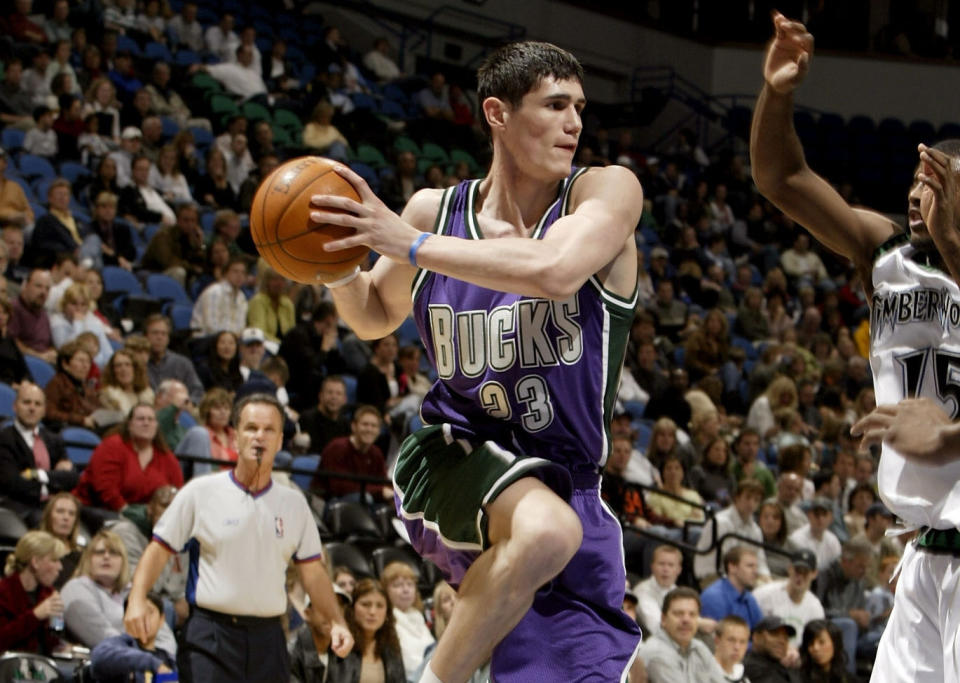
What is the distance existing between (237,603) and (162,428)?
276 centimetres

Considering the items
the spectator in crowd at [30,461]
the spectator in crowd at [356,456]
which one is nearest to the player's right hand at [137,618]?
the spectator in crowd at [30,461]

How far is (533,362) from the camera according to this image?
3.36m

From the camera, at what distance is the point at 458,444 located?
3.41 meters

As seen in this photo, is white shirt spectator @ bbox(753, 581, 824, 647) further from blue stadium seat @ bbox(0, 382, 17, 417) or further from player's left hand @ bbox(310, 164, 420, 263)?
player's left hand @ bbox(310, 164, 420, 263)

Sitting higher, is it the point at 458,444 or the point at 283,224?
the point at 283,224

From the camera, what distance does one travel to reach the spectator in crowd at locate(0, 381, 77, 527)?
738 cm

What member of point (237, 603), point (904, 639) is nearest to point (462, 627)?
point (904, 639)

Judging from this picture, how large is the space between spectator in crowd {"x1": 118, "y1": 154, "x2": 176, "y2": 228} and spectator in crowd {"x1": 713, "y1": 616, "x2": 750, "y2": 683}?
575cm

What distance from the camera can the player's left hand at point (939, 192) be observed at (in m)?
3.12

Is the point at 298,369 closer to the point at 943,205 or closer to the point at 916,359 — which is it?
the point at 916,359

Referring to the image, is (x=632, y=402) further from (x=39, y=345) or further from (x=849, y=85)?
(x=849, y=85)

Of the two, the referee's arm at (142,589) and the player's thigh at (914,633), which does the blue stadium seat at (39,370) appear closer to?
the referee's arm at (142,589)

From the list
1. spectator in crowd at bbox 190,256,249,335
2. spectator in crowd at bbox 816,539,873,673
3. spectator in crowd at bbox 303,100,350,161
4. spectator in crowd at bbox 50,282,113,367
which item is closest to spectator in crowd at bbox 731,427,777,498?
spectator in crowd at bbox 816,539,873,673

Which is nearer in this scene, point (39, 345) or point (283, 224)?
point (283, 224)
